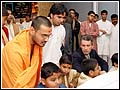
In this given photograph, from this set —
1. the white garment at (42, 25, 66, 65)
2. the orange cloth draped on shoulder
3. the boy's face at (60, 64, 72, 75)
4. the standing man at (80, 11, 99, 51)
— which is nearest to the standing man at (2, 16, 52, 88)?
the orange cloth draped on shoulder

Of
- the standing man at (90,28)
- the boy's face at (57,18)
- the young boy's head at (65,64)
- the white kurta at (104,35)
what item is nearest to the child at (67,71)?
the young boy's head at (65,64)

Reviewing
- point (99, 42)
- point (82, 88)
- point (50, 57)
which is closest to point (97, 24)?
point (99, 42)

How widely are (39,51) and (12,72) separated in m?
0.15

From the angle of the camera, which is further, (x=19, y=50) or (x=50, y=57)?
(x=50, y=57)

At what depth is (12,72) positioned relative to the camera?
1.23m

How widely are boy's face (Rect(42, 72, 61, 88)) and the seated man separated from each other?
0.83 feet

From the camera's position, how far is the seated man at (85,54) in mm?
1586

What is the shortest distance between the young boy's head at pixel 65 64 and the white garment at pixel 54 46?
23mm

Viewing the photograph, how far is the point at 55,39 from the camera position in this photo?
1600 millimetres

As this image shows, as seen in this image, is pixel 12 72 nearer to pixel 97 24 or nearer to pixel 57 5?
pixel 57 5

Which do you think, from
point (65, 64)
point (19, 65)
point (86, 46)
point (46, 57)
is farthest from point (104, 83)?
point (86, 46)

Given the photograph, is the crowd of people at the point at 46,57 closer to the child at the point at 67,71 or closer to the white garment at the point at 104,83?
the child at the point at 67,71

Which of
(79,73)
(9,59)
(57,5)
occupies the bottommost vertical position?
(79,73)

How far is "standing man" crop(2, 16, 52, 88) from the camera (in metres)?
1.21
